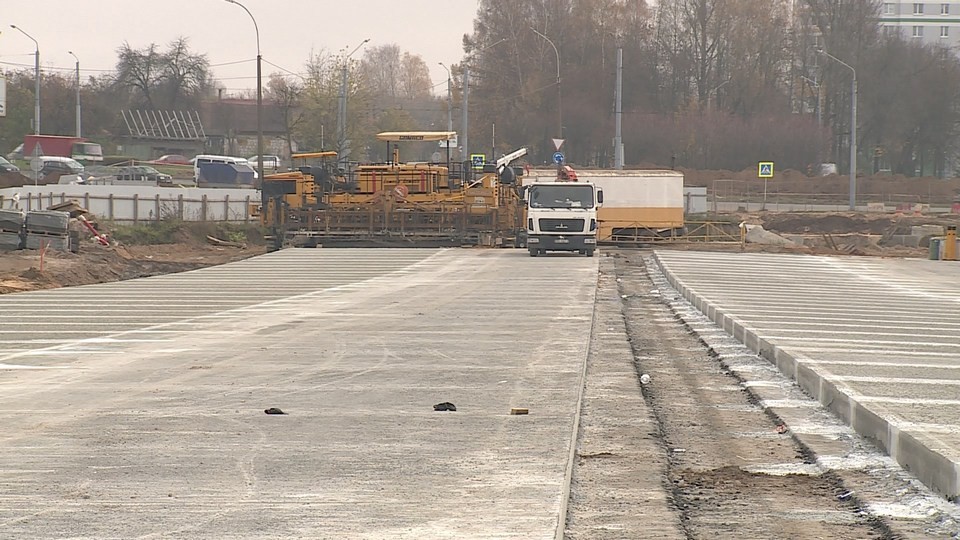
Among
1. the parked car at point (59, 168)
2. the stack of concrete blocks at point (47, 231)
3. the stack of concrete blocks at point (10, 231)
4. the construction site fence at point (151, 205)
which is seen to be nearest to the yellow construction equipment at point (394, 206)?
the construction site fence at point (151, 205)

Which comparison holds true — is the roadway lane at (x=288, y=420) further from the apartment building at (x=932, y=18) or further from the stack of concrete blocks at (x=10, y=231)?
the apartment building at (x=932, y=18)

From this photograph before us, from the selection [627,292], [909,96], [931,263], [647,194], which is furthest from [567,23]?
[627,292]

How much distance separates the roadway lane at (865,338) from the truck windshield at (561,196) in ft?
18.6

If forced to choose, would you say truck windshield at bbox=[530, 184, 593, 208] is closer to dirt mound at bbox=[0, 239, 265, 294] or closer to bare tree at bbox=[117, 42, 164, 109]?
dirt mound at bbox=[0, 239, 265, 294]

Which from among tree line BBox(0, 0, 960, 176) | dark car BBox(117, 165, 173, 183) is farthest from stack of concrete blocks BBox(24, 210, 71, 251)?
tree line BBox(0, 0, 960, 176)

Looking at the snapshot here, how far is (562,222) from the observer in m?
36.6

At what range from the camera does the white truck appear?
120 feet

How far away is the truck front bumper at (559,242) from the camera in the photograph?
36.6 meters

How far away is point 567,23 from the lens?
292 ft

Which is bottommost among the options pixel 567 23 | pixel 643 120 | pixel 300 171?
pixel 300 171

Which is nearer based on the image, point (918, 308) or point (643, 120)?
point (918, 308)

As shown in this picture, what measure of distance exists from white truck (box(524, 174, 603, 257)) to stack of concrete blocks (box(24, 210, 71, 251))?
13.4 metres

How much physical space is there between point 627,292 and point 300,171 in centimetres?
2071

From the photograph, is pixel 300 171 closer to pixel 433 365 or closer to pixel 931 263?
pixel 931 263
